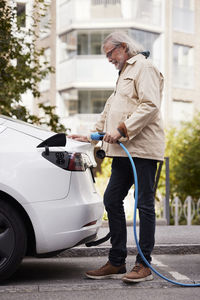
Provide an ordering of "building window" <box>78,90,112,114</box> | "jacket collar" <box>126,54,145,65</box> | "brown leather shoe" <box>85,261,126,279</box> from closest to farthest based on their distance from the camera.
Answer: "jacket collar" <box>126,54,145,65</box> → "brown leather shoe" <box>85,261,126,279</box> → "building window" <box>78,90,112,114</box>

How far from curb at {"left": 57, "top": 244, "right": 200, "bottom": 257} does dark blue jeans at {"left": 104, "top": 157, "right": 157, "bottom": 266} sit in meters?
1.48

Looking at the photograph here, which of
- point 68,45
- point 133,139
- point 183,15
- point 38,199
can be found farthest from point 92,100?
point 38,199

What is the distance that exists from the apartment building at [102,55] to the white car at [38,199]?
2902cm

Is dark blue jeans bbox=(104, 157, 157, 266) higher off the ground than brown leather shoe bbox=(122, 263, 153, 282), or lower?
higher

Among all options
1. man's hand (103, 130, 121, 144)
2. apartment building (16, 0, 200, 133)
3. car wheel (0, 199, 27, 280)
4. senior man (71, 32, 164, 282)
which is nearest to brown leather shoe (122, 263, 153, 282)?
senior man (71, 32, 164, 282)

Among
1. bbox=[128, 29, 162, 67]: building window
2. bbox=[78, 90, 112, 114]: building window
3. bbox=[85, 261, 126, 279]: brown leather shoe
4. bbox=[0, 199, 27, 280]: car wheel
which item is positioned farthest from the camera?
bbox=[78, 90, 112, 114]: building window

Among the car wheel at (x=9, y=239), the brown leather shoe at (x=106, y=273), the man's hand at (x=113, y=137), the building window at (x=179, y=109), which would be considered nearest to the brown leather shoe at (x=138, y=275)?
the brown leather shoe at (x=106, y=273)

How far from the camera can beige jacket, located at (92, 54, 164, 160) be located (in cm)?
547

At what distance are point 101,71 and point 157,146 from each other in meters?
29.9

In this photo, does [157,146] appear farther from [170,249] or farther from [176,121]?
[176,121]

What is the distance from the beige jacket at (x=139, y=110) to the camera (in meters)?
5.47

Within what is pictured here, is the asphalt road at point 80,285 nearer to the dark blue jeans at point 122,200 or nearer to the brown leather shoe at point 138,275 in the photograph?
the brown leather shoe at point 138,275

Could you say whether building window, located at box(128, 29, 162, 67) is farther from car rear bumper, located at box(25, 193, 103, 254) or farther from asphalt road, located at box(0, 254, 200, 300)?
car rear bumper, located at box(25, 193, 103, 254)

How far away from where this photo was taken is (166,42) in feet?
119
